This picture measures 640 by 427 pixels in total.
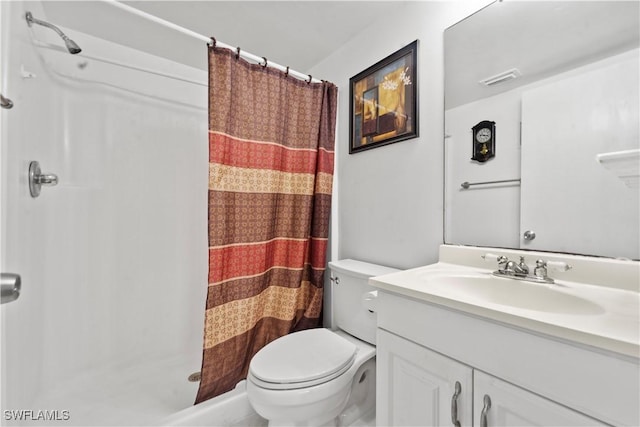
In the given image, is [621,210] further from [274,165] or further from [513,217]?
[274,165]

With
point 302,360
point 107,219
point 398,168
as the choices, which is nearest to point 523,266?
point 398,168

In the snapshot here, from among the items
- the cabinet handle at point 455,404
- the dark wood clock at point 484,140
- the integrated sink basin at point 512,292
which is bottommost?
the cabinet handle at point 455,404

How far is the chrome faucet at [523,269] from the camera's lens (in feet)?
2.92

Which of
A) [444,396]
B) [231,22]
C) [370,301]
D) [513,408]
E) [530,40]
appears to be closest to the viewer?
[513,408]

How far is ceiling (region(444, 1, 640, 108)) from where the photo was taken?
88cm

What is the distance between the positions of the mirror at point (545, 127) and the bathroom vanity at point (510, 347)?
0.11 meters

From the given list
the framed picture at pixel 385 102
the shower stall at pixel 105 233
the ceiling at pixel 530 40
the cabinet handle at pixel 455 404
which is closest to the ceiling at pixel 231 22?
the shower stall at pixel 105 233

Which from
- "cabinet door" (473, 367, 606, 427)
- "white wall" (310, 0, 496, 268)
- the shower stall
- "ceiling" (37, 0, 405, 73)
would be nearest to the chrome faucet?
"white wall" (310, 0, 496, 268)

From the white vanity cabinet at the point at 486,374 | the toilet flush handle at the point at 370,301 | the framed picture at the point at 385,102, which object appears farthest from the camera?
the framed picture at the point at 385,102

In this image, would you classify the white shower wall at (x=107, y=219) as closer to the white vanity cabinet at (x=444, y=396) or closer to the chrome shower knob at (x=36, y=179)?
the chrome shower knob at (x=36, y=179)

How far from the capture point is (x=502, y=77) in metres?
1.12

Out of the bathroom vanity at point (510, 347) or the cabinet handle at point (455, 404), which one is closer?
the bathroom vanity at point (510, 347)

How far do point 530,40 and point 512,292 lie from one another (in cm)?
95

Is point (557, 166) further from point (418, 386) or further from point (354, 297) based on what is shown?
point (354, 297)
